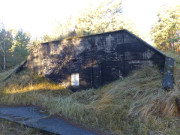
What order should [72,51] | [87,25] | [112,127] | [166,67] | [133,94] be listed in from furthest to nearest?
[87,25] < [72,51] < [166,67] < [133,94] < [112,127]

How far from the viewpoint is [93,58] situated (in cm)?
738

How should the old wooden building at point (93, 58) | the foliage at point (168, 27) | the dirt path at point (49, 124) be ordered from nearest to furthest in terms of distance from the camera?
the dirt path at point (49, 124) → the old wooden building at point (93, 58) → the foliage at point (168, 27)

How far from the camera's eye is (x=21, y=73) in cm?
914

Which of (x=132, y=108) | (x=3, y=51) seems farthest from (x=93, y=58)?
(x=3, y=51)

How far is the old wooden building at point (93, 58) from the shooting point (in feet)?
20.8

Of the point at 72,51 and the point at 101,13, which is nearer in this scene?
the point at 72,51

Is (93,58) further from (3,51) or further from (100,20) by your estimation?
(3,51)

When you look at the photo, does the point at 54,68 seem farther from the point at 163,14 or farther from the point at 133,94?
the point at 163,14

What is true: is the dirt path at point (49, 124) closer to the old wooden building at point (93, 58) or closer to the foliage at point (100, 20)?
the old wooden building at point (93, 58)

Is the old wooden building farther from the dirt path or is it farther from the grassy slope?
the dirt path

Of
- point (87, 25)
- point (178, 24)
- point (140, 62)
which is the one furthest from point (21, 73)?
point (178, 24)

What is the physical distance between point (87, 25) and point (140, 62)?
1375cm

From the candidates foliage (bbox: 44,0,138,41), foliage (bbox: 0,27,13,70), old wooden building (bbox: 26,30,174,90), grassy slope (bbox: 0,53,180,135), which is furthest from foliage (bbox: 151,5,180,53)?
foliage (bbox: 0,27,13,70)

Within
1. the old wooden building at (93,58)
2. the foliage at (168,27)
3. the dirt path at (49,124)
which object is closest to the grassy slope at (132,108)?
the dirt path at (49,124)
